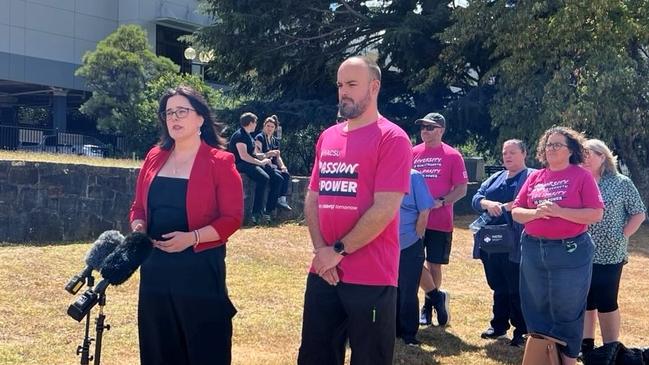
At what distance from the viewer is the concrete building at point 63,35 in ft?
109

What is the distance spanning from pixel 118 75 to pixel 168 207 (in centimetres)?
2279

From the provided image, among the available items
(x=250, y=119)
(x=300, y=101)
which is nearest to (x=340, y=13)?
(x=300, y=101)

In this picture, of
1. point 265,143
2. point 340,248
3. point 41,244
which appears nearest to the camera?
point 340,248

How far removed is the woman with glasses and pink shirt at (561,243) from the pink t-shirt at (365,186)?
165 cm

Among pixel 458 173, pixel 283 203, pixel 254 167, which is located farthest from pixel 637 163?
pixel 458 173

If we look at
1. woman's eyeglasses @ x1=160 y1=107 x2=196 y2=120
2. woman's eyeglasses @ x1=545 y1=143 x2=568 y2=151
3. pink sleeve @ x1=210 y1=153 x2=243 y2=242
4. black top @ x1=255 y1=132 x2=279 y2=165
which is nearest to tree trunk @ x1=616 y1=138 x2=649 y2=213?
black top @ x1=255 y1=132 x2=279 y2=165

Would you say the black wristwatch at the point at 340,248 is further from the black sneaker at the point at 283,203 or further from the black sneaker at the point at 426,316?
the black sneaker at the point at 283,203

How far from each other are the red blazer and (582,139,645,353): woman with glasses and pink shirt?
10.3ft

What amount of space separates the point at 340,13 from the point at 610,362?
17524mm

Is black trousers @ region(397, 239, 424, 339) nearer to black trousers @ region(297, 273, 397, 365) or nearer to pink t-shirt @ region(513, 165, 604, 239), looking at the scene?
pink t-shirt @ region(513, 165, 604, 239)

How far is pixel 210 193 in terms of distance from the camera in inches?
152

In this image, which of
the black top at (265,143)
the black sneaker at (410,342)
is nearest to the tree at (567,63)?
the black top at (265,143)

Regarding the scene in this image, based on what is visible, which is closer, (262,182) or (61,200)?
(61,200)

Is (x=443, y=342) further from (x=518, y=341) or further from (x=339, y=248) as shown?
(x=339, y=248)
